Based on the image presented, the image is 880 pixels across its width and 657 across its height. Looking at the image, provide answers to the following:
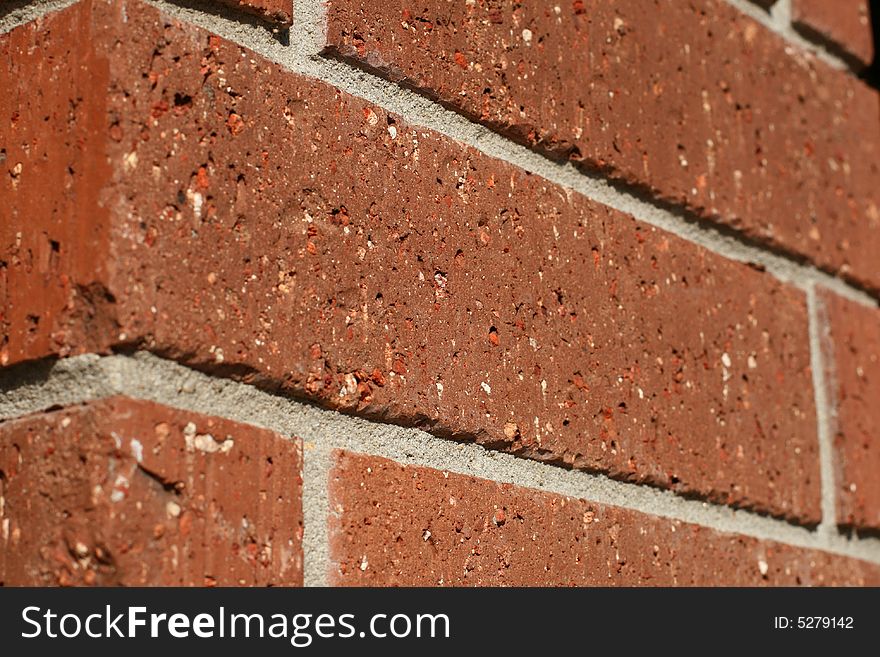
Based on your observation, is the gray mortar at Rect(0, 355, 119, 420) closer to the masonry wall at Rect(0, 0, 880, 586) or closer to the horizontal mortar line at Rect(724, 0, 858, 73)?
the masonry wall at Rect(0, 0, 880, 586)

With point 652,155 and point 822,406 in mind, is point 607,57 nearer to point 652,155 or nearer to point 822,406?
point 652,155

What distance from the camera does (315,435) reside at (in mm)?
571

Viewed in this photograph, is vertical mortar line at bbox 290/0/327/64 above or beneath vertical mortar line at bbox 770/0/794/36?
above

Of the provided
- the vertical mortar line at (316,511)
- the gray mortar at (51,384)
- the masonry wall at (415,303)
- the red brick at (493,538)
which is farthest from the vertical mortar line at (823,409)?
the gray mortar at (51,384)

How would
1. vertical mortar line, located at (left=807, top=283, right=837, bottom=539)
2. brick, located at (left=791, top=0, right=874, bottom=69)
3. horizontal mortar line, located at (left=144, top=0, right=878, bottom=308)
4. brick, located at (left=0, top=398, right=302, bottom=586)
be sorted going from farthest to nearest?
brick, located at (left=791, top=0, right=874, bottom=69) → vertical mortar line, located at (left=807, top=283, right=837, bottom=539) → horizontal mortar line, located at (left=144, top=0, right=878, bottom=308) → brick, located at (left=0, top=398, right=302, bottom=586)

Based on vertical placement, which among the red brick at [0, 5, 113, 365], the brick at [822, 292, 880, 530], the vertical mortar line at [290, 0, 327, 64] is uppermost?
the vertical mortar line at [290, 0, 327, 64]

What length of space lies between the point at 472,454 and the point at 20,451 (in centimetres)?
21

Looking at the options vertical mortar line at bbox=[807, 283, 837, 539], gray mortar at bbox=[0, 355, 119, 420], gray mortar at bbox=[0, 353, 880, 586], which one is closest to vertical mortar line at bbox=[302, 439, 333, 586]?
gray mortar at bbox=[0, 353, 880, 586]

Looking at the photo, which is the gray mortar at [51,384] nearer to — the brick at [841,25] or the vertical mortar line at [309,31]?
the vertical mortar line at [309,31]

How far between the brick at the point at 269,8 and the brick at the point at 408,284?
2 centimetres

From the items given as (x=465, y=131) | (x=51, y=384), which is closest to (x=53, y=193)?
(x=51, y=384)

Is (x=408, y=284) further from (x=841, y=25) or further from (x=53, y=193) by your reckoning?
(x=841, y=25)

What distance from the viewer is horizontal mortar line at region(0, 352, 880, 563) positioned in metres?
0.50
